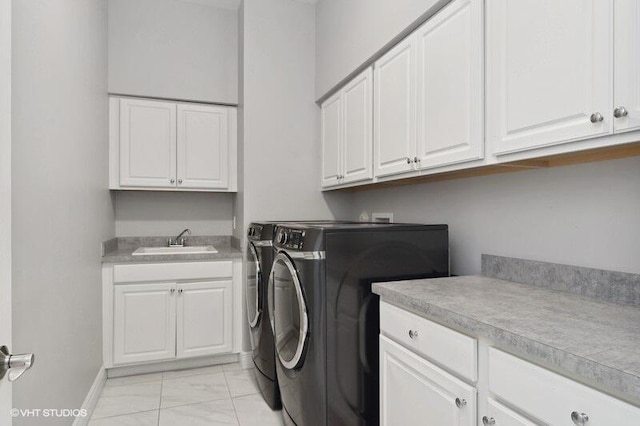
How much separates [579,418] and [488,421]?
283mm

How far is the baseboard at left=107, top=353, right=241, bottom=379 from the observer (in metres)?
2.70

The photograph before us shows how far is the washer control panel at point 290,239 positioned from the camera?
1692mm

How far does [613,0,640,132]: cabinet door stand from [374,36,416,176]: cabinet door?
0.91m

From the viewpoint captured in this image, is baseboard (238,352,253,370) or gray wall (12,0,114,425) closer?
gray wall (12,0,114,425)

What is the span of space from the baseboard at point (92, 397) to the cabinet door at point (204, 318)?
50 centimetres

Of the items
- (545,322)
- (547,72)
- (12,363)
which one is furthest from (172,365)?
(547,72)

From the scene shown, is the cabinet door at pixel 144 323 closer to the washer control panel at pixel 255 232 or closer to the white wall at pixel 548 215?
the washer control panel at pixel 255 232

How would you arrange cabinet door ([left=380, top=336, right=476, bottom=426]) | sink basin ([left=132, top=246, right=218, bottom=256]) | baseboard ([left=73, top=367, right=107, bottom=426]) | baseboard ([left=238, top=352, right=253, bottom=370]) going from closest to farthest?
1. cabinet door ([left=380, top=336, right=476, bottom=426])
2. baseboard ([left=73, top=367, right=107, bottom=426])
3. baseboard ([left=238, top=352, right=253, bottom=370])
4. sink basin ([left=132, top=246, right=218, bottom=256])

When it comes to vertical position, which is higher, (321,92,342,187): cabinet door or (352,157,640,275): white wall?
(321,92,342,187): cabinet door

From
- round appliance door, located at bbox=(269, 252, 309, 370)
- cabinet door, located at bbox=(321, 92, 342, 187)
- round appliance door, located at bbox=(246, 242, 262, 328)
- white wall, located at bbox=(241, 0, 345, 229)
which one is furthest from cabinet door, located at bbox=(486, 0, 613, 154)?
white wall, located at bbox=(241, 0, 345, 229)

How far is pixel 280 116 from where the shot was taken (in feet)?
9.75

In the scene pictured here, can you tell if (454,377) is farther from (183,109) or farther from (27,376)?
(183,109)

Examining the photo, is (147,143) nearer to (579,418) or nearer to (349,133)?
(349,133)

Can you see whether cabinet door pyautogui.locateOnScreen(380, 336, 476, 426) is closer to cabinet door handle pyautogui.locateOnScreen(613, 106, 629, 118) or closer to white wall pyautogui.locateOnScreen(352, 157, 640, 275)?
white wall pyautogui.locateOnScreen(352, 157, 640, 275)
